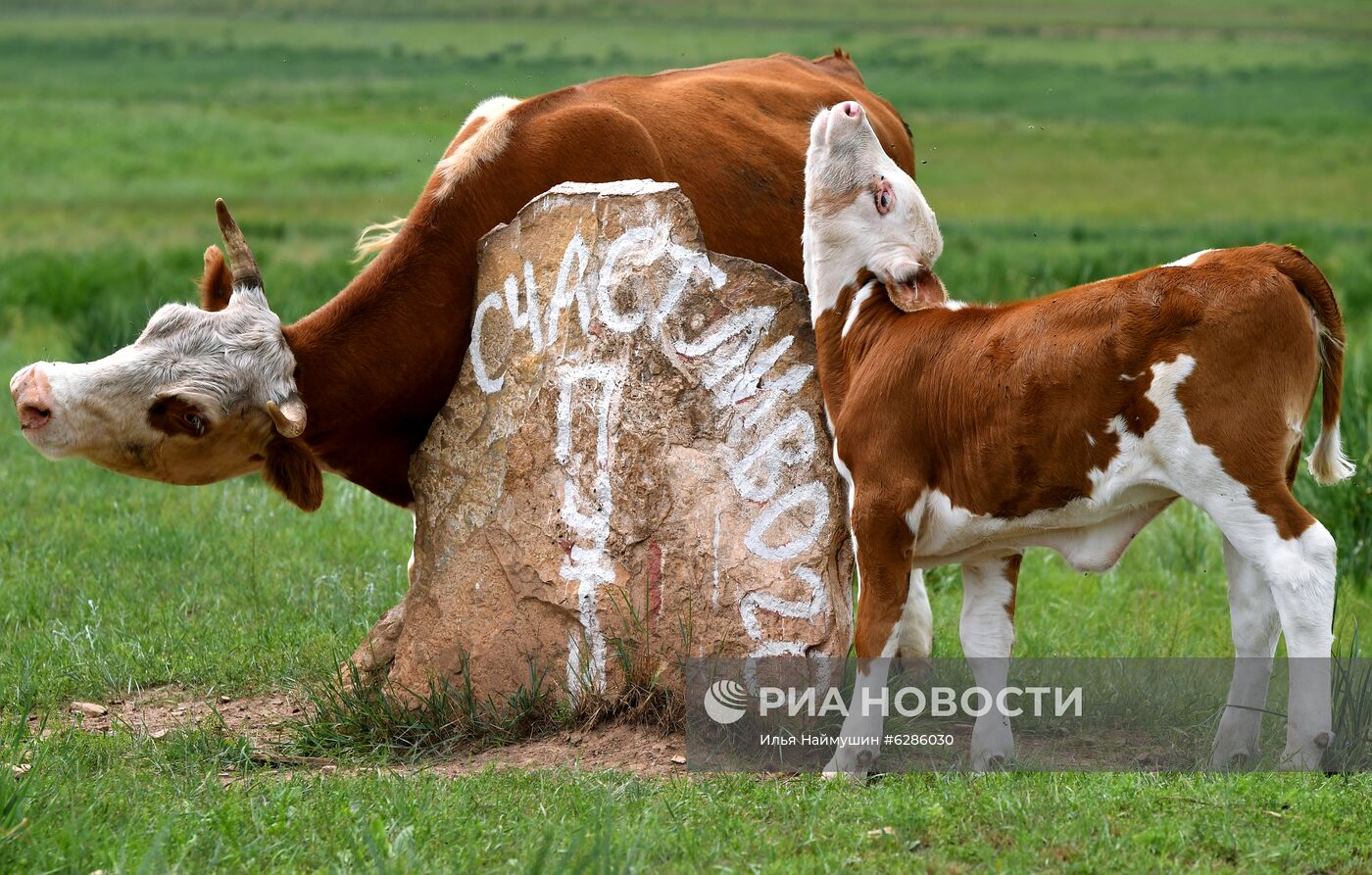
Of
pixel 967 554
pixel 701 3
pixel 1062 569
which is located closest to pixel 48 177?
pixel 1062 569

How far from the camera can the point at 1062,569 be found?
9883mm

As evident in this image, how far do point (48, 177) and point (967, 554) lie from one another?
34.6m

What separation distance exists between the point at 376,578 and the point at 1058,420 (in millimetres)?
4429

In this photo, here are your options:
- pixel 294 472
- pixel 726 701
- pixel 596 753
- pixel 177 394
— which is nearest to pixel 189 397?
pixel 177 394

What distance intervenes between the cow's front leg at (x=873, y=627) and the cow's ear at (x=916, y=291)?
31.1 inches

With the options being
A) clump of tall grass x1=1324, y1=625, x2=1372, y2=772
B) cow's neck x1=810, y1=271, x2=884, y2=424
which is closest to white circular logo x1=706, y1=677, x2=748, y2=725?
cow's neck x1=810, y1=271, x2=884, y2=424

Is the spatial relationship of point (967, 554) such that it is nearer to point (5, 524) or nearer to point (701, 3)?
point (5, 524)

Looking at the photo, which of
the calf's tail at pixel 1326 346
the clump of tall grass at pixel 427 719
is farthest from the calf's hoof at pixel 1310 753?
the clump of tall grass at pixel 427 719

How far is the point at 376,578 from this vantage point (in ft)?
27.7

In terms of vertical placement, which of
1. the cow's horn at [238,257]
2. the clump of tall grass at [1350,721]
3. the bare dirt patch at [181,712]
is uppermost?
the cow's horn at [238,257]

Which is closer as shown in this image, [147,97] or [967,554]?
[967,554]

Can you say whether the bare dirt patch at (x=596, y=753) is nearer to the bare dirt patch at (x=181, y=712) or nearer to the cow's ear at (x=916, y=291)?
the bare dirt patch at (x=181, y=712)

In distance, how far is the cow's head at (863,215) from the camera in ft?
18.9

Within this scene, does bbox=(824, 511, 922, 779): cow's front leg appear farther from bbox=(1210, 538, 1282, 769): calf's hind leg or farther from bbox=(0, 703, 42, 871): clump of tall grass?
bbox=(0, 703, 42, 871): clump of tall grass
